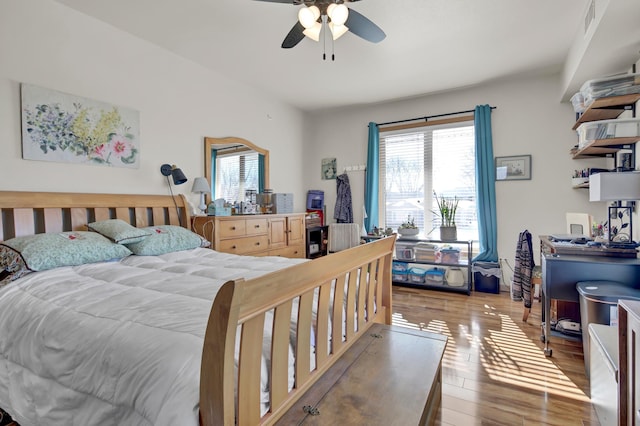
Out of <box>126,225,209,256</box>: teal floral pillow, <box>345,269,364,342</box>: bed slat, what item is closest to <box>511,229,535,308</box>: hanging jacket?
<box>345,269,364,342</box>: bed slat

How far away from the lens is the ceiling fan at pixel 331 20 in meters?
1.92

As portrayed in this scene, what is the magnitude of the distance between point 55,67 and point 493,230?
4.68 meters

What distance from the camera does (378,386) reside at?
1.21 m

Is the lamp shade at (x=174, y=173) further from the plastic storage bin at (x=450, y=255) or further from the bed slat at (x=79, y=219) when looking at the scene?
the plastic storage bin at (x=450, y=255)

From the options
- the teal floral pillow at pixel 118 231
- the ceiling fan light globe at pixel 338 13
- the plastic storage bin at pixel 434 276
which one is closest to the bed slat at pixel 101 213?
→ the teal floral pillow at pixel 118 231

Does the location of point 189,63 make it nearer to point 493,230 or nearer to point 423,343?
point 423,343

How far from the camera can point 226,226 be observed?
3137 mm

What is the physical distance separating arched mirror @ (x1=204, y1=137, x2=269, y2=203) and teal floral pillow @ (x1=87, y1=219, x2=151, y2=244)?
1.21m

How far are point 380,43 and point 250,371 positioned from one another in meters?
A: 2.98

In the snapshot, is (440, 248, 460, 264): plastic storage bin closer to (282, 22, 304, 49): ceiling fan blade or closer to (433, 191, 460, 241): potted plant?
(433, 191, 460, 241): potted plant

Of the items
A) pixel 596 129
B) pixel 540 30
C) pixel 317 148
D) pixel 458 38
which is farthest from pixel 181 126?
pixel 596 129

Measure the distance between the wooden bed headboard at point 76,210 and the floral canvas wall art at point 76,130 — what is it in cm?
30

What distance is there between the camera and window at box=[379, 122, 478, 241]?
4.23m

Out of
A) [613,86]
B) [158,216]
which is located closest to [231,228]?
[158,216]
